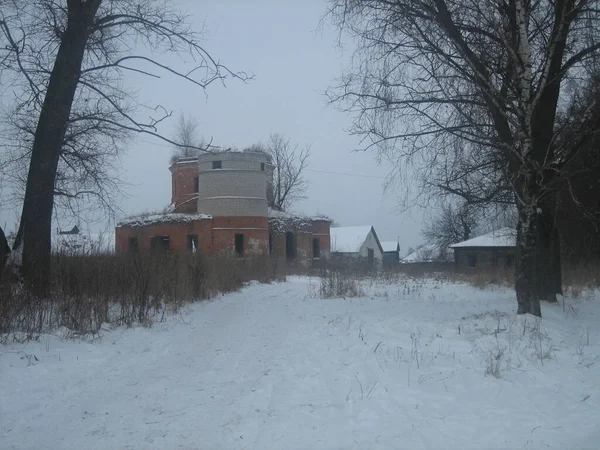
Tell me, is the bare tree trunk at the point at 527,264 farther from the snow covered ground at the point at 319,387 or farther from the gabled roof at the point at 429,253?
the gabled roof at the point at 429,253

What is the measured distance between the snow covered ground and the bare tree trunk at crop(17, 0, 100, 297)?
328 centimetres

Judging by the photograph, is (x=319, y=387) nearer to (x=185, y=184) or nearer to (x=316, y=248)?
(x=185, y=184)

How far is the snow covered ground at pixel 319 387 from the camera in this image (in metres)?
4.82

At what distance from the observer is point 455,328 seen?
9023 millimetres

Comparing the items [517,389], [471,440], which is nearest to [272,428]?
[471,440]

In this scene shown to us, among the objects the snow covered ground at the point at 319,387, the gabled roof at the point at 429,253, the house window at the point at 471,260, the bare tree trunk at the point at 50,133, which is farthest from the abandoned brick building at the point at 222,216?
the gabled roof at the point at 429,253

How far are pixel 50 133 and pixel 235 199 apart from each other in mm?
30284

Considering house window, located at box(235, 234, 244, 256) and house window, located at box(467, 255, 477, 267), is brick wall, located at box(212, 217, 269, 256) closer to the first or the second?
house window, located at box(235, 234, 244, 256)

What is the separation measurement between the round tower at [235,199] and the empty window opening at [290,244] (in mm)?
4727

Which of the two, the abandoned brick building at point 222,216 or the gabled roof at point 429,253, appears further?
the gabled roof at point 429,253

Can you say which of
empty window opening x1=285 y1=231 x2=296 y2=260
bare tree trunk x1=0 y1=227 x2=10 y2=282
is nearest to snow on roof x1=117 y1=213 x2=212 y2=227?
empty window opening x1=285 y1=231 x2=296 y2=260

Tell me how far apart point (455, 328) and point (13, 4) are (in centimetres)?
1092

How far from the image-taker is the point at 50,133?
1166cm

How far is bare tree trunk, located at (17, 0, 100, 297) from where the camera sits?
1122 centimetres
